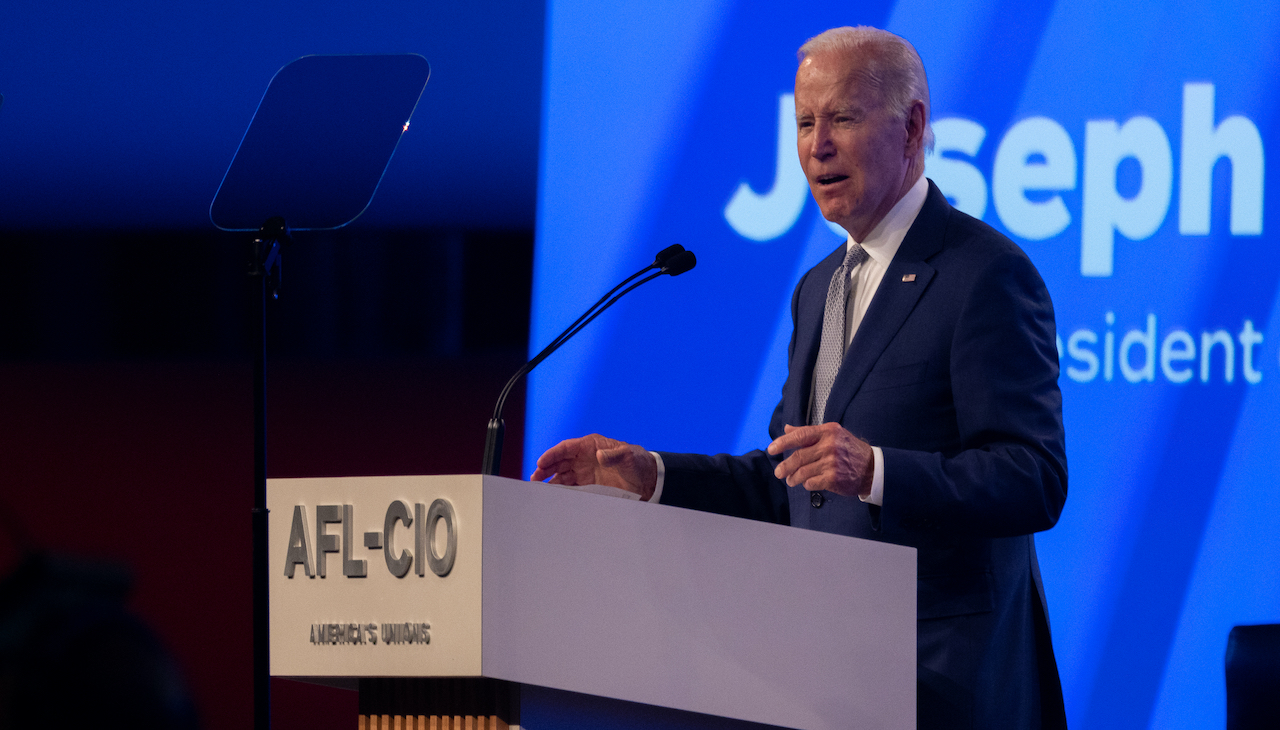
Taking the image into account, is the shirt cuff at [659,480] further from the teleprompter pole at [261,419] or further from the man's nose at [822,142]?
the teleprompter pole at [261,419]

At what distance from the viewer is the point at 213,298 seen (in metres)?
3.61

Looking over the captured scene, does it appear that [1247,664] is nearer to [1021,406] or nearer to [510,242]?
[1021,406]

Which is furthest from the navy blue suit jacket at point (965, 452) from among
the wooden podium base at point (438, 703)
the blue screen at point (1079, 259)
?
the blue screen at point (1079, 259)

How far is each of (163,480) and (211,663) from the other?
513mm

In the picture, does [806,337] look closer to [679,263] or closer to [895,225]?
[895,225]

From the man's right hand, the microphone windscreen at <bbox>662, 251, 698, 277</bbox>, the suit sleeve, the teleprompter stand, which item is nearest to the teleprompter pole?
the teleprompter stand

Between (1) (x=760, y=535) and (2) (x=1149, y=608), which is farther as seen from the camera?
(2) (x=1149, y=608)

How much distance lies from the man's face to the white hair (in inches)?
0.5

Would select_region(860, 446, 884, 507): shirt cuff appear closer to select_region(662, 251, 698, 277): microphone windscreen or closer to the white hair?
select_region(662, 251, 698, 277): microphone windscreen

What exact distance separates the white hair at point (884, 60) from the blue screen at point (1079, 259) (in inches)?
49.9

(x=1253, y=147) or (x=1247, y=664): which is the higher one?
(x=1253, y=147)

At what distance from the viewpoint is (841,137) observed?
208 cm

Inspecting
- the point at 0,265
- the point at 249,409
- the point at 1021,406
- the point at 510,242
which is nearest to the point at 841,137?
the point at 1021,406

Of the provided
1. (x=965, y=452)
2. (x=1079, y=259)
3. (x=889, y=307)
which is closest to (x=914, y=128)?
(x=889, y=307)
